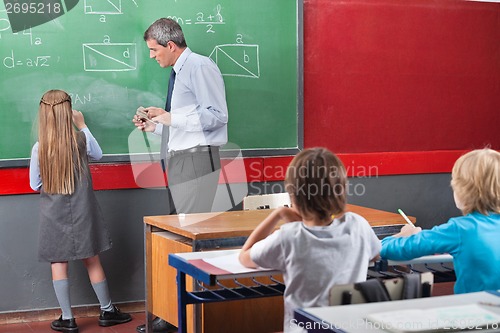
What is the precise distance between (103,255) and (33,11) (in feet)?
4.92

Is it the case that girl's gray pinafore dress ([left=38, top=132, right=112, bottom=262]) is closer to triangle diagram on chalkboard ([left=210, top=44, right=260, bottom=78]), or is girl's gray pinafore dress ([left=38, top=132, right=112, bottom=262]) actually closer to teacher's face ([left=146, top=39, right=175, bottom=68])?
teacher's face ([left=146, top=39, right=175, bottom=68])

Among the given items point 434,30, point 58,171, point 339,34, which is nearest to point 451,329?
point 58,171

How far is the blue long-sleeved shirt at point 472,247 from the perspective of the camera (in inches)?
110

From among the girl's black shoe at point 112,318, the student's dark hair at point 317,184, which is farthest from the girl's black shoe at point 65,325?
the student's dark hair at point 317,184

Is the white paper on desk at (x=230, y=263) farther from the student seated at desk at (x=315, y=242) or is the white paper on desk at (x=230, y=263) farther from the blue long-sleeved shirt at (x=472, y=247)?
the blue long-sleeved shirt at (x=472, y=247)

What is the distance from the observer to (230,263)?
2953mm

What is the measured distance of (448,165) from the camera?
19.3 ft

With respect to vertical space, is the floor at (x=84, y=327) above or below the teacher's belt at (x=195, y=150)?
below

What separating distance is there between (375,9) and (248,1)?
94 cm

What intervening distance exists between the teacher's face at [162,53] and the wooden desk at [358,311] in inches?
113

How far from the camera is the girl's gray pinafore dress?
178 inches

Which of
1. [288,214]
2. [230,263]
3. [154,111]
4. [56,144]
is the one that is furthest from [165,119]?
[288,214]

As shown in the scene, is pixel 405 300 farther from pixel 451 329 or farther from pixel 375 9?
pixel 375 9

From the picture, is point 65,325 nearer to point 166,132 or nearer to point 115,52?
point 166,132
